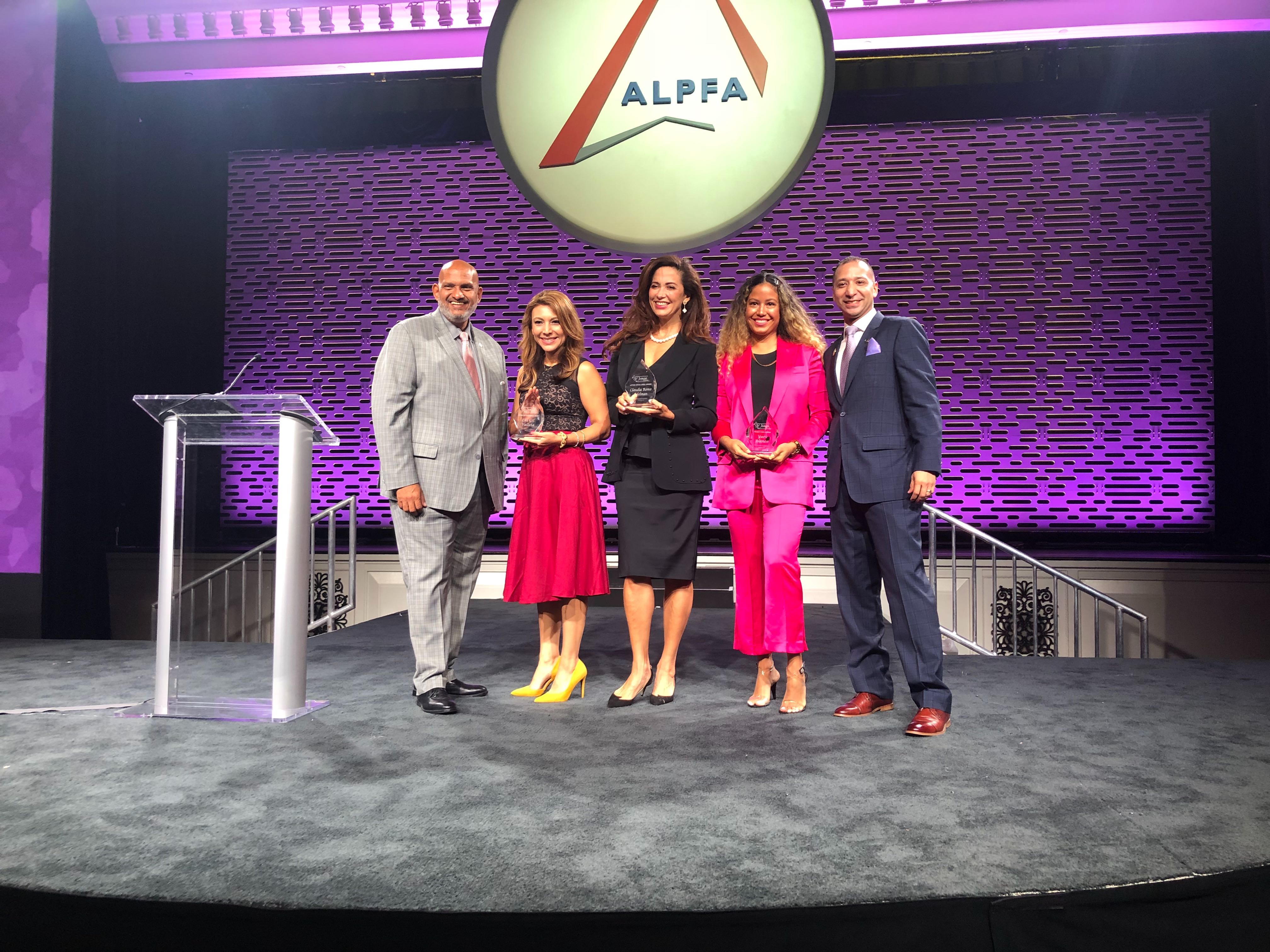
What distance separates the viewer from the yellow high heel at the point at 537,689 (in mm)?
3271

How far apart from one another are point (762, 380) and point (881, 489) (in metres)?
0.60

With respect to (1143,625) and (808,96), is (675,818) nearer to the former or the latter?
(808,96)

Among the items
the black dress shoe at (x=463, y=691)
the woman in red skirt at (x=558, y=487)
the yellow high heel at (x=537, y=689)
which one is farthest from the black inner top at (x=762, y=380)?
the black dress shoe at (x=463, y=691)

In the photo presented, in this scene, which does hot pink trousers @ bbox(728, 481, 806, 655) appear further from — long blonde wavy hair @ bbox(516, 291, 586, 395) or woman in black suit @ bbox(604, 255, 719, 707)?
long blonde wavy hair @ bbox(516, 291, 586, 395)

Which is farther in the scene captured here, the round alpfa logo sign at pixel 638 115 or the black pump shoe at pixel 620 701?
the round alpfa logo sign at pixel 638 115

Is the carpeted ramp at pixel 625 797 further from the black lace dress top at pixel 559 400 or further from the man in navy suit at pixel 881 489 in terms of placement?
the black lace dress top at pixel 559 400

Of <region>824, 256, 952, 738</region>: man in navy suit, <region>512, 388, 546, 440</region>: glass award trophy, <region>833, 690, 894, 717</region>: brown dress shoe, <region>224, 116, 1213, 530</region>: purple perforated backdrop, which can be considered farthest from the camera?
<region>224, 116, 1213, 530</region>: purple perforated backdrop

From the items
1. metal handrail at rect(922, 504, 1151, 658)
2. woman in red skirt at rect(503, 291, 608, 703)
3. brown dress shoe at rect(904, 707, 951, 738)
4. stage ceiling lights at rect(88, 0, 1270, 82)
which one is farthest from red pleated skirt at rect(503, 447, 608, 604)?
stage ceiling lights at rect(88, 0, 1270, 82)

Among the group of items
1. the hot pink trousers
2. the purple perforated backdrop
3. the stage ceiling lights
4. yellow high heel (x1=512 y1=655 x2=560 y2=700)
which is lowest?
yellow high heel (x1=512 y1=655 x2=560 y2=700)

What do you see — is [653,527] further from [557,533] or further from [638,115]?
[638,115]

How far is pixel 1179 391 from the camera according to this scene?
6.34 meters

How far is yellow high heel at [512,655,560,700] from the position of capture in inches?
129

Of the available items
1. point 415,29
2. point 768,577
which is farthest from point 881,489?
point 415,29

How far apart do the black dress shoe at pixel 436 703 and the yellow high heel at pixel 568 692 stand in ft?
1.05
